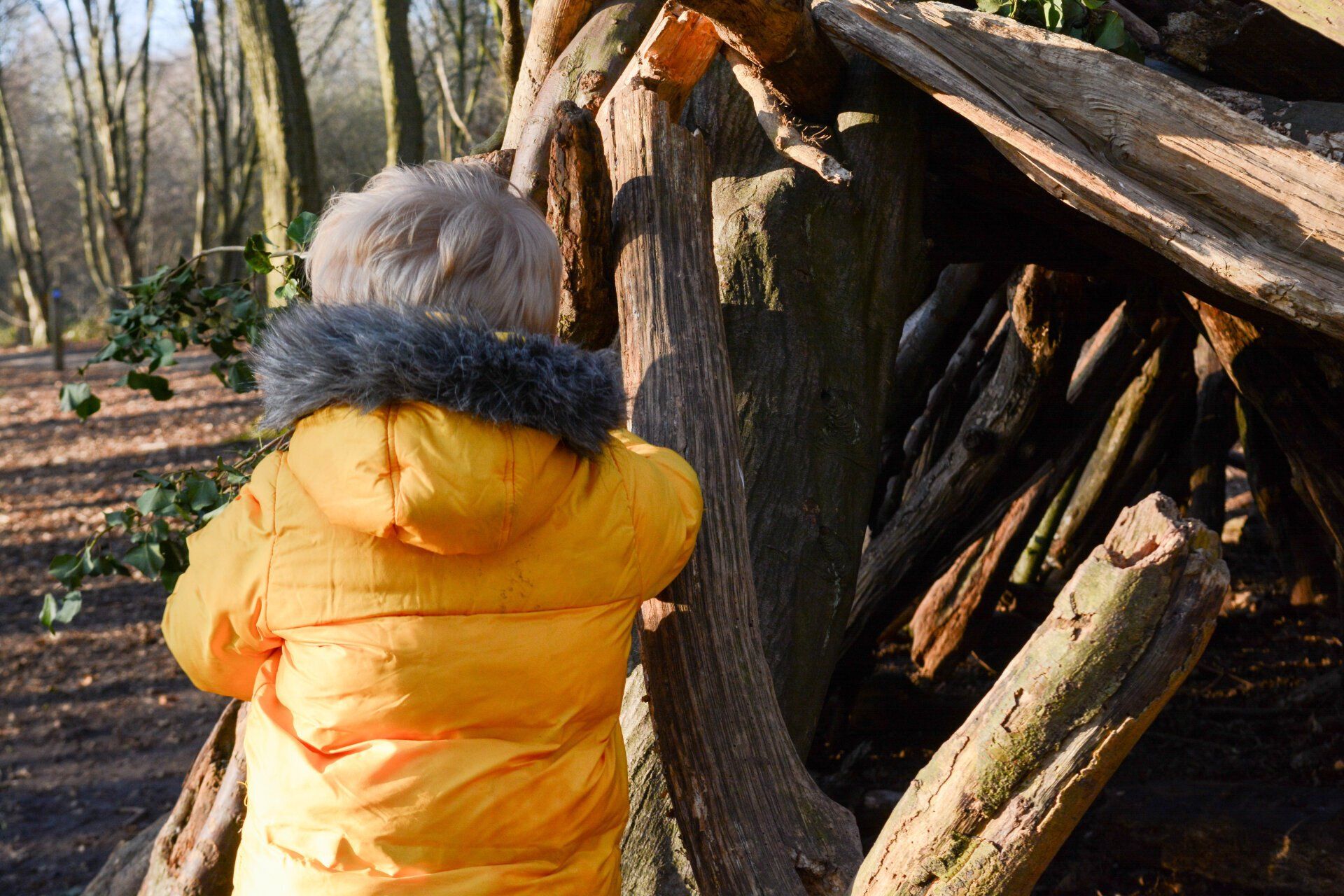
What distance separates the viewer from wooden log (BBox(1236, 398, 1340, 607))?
4.41m

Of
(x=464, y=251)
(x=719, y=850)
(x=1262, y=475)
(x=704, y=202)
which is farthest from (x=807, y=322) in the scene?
(x=1262, y=475)

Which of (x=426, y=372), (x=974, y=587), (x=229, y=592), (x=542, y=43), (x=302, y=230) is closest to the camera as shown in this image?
(x=426, y=372)

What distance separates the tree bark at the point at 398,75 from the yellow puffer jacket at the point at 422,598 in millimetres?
5170

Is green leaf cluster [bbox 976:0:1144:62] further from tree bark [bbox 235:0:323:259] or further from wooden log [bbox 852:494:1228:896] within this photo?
tree bark [bbox 235:0:323:259]

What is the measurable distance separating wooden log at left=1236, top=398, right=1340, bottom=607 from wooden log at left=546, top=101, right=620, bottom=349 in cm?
326

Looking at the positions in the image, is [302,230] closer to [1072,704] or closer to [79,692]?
[1072,704]

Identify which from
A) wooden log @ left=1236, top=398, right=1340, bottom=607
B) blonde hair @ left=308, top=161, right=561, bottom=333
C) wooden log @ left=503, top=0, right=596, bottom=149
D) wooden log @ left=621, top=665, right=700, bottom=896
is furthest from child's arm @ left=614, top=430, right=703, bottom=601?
wooden log @ left=1236, top=398, right=1340, bottom=607

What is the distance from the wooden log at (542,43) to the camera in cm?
280

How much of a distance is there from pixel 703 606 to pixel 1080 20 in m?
1.77

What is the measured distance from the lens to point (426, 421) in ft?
4.48

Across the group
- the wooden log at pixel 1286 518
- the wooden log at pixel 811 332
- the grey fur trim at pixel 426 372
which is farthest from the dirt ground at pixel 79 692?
the wooden log at pixel 1286 518

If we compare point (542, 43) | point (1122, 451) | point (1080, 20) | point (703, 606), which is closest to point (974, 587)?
point (1122, 451)

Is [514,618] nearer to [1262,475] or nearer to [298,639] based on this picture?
[298,639]

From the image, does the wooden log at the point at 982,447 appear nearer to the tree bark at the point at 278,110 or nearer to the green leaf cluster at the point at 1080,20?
the green leaf cluster at the point at 1080,20
